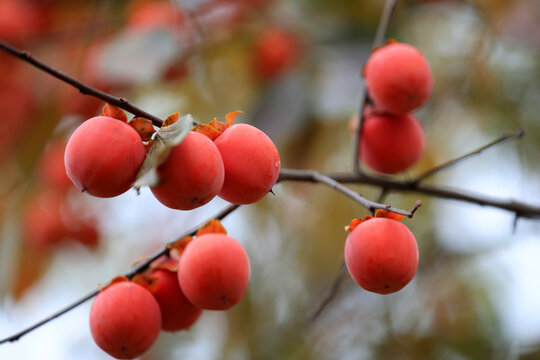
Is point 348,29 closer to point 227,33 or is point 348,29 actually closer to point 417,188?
point 227,33

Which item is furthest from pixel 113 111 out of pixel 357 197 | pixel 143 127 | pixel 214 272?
pixel 357 197

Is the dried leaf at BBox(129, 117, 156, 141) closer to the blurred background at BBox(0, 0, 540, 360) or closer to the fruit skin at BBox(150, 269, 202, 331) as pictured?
the fruit skin at BBox(150, 269, 202, 331)

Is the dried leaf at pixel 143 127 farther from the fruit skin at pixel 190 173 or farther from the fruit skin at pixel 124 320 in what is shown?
the fruit skin at pixel 124 320

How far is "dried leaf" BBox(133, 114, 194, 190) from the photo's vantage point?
0.68 metres

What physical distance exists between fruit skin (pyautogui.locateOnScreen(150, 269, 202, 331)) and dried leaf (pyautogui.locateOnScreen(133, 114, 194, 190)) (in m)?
0.25

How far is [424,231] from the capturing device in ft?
6.82

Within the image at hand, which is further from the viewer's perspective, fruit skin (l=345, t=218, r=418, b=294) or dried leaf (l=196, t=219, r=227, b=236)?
dried leaf (l=196, t=219, r=227, b=236)

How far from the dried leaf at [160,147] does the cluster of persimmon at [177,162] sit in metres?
0.01

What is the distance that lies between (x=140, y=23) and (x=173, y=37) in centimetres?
21

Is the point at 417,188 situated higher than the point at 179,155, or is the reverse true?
the point at 179,155

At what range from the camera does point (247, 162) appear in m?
0.77

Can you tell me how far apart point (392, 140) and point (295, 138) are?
0.71m

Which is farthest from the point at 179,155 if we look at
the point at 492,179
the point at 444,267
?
the point at 492,179

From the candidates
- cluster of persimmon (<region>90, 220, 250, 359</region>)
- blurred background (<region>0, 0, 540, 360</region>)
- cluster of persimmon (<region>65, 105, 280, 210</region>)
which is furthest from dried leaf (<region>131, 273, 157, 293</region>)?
blurred background (<region>0, 0, 540, 360</region>)
